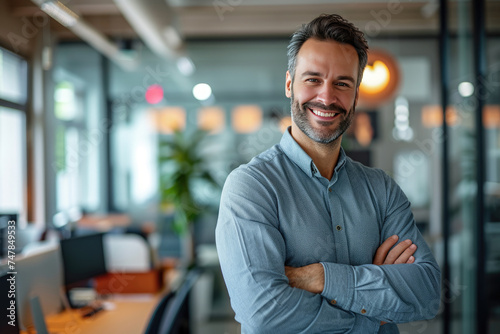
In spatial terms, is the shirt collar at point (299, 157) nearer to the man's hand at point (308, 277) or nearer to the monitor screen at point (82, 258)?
the man's hand at point (308, 277)

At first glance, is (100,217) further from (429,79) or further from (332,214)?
(332,214)

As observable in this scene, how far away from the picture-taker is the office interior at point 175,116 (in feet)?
18.8

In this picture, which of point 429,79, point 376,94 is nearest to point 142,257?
point 376,94

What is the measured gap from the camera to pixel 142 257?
12.8ft

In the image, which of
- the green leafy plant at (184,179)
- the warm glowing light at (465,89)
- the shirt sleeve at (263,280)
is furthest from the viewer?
the green leafy plant at (184,179)

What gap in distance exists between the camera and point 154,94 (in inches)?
255

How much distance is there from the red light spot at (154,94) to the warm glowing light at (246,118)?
113 centimetres

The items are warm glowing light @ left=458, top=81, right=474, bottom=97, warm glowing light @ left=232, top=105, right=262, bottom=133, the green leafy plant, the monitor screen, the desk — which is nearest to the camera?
the desk

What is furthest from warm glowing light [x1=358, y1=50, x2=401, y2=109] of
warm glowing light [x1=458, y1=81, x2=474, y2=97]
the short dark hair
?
the short dark hair

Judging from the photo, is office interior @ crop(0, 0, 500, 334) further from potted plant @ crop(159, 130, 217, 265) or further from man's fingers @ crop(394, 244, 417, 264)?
man's fingers @ crop(394, 244, 417, 264)

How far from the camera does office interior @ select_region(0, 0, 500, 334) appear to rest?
18.8 feet

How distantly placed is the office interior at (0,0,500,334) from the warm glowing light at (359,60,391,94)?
1.19m

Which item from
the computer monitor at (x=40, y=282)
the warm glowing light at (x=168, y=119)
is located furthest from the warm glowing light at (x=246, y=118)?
the computer monitor at (x=40, y=282)

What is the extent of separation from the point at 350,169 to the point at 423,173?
4.60m
